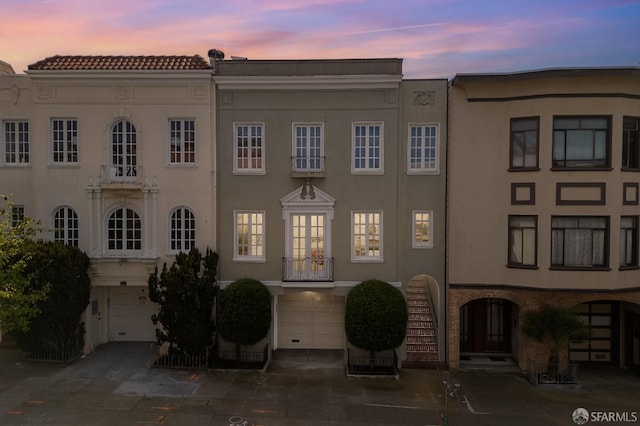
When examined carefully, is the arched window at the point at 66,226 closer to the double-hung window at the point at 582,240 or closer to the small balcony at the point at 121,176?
the small balcony at the point at 121,176

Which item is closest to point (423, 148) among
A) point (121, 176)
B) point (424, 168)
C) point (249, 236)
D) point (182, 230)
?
point (424, 168)

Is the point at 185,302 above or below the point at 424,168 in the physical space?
below

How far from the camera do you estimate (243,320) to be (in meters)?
16.6

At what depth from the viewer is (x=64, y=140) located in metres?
18.5

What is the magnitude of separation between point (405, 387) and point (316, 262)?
5692mm

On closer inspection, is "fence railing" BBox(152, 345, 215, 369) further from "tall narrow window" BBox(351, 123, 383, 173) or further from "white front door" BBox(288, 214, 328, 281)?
"tall narrow window" BBox(351, 123, 383, 173)

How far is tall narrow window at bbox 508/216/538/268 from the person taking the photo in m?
16.9

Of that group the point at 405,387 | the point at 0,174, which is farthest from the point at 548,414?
the point at 0,174

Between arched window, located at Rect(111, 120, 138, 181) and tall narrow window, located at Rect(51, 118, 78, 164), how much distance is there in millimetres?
1574

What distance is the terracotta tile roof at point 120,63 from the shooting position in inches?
719

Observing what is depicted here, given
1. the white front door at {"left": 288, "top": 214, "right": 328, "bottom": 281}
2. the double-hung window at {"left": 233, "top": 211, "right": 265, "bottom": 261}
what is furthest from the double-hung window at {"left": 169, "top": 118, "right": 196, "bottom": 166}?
the white front door at {"left": 288, "top": 214, "right": 328, "bottom": 281}

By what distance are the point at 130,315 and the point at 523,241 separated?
55.1ft

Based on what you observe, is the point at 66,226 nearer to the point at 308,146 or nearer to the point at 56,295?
the point at 56,295

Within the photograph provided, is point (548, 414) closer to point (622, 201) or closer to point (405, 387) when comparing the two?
point (405, 387)
